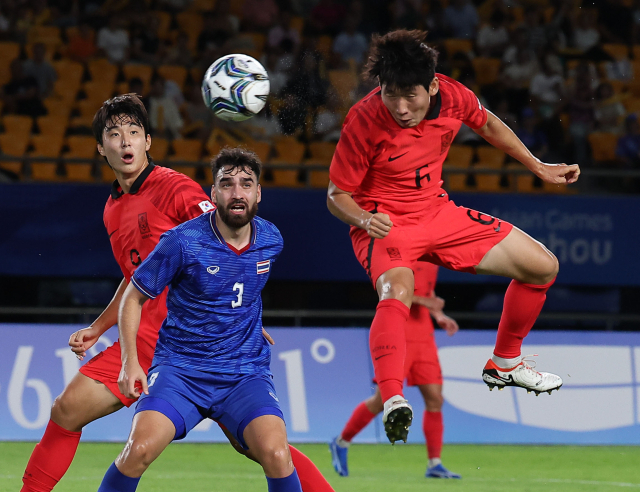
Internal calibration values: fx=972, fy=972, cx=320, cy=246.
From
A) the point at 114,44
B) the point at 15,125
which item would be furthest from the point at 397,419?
the point at 114,44

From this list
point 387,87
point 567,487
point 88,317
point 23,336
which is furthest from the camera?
point 88,317

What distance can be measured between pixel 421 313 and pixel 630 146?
16.6ft

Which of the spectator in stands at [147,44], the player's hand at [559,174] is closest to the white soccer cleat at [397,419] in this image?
the player's hand at [559,174]

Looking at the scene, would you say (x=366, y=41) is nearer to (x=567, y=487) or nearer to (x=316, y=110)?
(x=316, y=110)

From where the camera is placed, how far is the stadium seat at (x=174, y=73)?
12023 millimetres

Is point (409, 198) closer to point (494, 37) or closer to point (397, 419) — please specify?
point (397, 419)

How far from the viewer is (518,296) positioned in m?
5.24

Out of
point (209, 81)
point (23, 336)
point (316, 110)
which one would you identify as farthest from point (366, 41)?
point (209, 81)

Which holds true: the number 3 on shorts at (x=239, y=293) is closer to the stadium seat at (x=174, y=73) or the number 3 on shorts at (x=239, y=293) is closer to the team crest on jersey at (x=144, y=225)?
the team crest on jersey at (x=144, y=225)

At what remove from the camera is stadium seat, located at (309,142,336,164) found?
1128 centimetres

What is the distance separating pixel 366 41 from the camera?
12625 mm

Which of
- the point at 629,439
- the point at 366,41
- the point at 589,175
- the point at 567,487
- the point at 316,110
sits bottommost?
the point at 629,439

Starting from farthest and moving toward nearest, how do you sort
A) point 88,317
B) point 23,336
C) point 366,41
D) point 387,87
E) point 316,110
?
point 366,41
point 316,110
point 88,317
point 23,336
point 387,87

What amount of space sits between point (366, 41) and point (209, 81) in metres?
7.20
